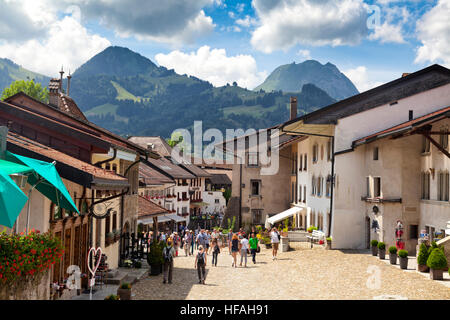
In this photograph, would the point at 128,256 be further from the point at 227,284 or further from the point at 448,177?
the point at 448,177

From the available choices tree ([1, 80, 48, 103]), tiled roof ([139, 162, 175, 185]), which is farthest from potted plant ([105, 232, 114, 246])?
tree ([1, 80, 48, 103])

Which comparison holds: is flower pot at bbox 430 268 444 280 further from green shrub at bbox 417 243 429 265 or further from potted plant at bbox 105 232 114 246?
potted plant at bbox 105 232 114 246

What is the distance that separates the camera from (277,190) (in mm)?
54625

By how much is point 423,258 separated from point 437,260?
1.87m

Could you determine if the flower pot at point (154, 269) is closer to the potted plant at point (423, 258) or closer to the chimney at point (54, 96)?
the chimney at point (54, 96)

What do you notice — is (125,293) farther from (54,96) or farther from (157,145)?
(157,145)

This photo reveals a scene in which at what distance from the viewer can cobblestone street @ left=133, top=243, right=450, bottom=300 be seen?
17.6 metres

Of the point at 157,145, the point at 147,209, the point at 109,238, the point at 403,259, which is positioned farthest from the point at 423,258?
the point at 157,145

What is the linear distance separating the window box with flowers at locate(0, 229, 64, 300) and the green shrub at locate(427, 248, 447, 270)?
50.0 ft

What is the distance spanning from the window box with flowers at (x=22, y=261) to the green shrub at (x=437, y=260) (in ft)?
50.0

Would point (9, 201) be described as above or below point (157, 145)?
below

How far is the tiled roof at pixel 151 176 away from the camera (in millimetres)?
41694

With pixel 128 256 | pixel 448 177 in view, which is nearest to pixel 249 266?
pixel 128 256

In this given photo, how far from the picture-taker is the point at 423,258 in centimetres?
2186
